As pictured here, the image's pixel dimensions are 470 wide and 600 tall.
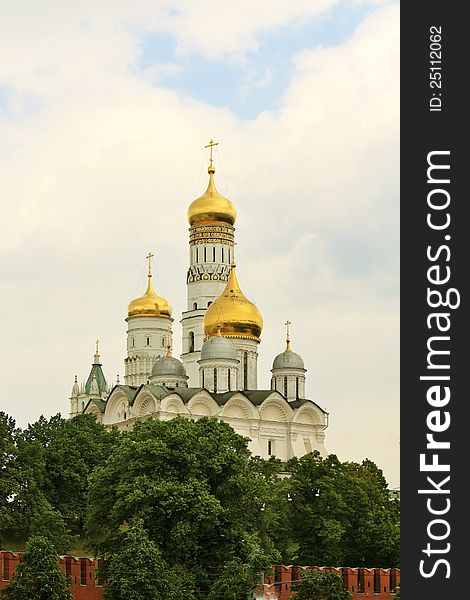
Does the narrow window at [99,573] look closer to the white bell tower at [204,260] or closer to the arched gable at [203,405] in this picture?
the arched gable at [203,405]

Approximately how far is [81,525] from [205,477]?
1181 centimetres

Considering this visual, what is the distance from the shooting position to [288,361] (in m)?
78.1

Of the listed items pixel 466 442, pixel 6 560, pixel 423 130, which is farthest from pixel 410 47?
pixel 6 560

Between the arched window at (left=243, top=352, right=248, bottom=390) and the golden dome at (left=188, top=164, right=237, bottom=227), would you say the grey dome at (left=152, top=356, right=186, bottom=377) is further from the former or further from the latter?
the golden dome at (left=188, top=164, right=237, bottom=227)

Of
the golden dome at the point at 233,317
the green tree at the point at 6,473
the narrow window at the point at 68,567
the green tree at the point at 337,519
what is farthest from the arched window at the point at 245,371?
the narrow window at the point at 68,567

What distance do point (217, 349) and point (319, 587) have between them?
1311 inches

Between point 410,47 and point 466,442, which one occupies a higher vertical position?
point 410,47

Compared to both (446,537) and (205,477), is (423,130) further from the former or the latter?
(205,477)

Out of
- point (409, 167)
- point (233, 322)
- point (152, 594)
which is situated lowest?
point (152, 594)

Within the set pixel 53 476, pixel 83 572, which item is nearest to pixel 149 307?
pixel 53 476

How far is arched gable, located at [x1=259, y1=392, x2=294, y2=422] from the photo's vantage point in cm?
7456

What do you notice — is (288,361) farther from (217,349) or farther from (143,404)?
(143,404)

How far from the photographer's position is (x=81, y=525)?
174 ft

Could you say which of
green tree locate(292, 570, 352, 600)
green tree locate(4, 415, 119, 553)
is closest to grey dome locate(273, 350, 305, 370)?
green tree locate(4, 415, 119, 553)
